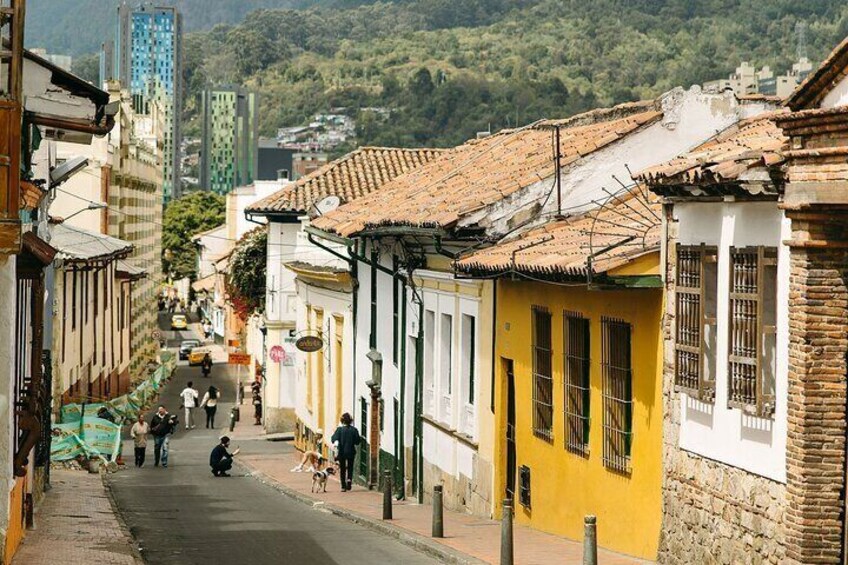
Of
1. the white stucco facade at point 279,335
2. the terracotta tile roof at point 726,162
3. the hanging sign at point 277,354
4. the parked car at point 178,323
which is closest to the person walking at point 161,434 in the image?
the hanging sign at point 277,354

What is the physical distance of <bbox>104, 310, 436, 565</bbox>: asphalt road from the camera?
18.6m

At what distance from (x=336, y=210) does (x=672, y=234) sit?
671 inches

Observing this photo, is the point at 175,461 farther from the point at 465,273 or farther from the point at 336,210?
the point at 465,273

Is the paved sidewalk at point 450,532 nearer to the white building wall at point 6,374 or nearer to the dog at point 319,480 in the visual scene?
the dog at point 319,480

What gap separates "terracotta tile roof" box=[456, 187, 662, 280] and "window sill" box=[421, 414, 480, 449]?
2.71 metres

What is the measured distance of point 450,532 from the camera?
20000 millimetres

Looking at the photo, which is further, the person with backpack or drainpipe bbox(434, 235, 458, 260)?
the person with backpack

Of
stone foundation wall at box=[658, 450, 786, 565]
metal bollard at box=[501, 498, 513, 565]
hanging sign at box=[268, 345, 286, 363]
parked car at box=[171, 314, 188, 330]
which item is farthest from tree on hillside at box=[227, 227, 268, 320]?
parked car at box=[171, 314, 188, 330]

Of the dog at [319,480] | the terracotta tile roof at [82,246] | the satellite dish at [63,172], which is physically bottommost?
the dog at [319,480]

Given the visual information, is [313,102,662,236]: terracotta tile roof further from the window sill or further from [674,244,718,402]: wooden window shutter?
[674,244,718,402]: wooden window shutter

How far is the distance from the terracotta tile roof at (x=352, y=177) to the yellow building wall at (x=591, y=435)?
17.7m

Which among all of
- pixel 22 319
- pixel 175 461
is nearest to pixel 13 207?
pixel 22 319

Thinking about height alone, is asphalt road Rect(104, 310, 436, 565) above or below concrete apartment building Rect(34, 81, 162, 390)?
below

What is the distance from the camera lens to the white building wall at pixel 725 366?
13109mm
